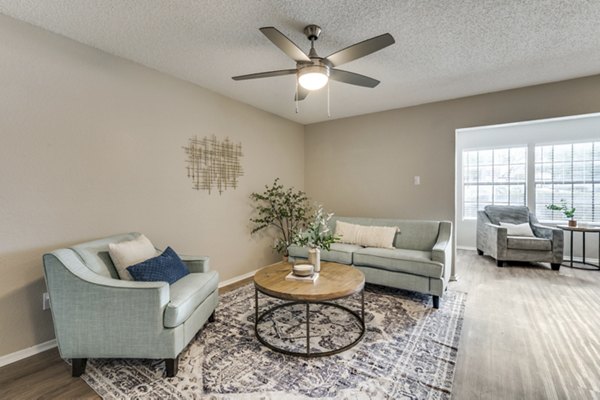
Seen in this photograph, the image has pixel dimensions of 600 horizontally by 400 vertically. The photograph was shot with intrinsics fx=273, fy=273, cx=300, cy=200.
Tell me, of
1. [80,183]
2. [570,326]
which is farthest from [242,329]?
[570,326]

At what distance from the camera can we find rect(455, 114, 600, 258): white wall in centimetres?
464

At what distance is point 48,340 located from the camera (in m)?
2.18

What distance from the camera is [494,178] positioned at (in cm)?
557

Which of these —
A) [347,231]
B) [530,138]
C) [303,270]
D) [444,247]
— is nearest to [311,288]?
[303,270]

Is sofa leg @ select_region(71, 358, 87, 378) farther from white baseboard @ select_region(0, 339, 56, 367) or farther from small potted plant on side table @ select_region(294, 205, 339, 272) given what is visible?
small potted plant on side table @ select_region(294, 205, 339, 272)

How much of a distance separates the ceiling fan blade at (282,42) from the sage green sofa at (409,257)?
2307mm

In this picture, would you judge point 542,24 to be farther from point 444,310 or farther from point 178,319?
point 178,319

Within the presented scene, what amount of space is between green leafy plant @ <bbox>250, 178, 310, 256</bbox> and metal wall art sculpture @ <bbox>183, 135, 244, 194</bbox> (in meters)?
0.51

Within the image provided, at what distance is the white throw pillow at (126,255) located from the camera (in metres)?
2.13

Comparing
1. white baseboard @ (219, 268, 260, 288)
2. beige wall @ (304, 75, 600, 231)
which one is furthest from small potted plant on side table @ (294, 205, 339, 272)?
beige wall @ (304, 75, 600, 231)

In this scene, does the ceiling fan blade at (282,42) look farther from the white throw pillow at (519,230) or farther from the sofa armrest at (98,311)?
the white throw pillow at (519,230)

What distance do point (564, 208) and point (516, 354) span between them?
13.1 ft

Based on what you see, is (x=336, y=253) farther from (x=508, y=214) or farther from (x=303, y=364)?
(x=508, y=214)

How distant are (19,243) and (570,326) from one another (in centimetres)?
463
